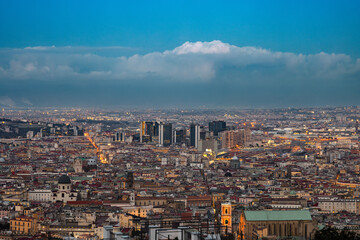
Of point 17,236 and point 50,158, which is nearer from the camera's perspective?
point 17,236

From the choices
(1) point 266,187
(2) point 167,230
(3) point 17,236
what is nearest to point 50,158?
(1) point 266,187

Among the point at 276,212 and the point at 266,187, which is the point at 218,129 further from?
the point at 276,212

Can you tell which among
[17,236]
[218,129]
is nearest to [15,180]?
[17,236]

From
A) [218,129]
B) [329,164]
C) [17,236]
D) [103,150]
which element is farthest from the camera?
[218,129]

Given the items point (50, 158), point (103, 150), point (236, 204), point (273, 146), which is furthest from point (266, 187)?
point (273, 146)

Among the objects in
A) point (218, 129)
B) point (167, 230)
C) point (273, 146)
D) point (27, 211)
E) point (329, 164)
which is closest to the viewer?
point (167, 230)

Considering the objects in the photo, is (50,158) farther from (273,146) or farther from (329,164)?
(273,146)

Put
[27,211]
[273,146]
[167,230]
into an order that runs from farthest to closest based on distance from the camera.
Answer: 1. [273,146]
2. [27,211]
3. [167,230]

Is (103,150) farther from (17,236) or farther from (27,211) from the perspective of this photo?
(17,236)

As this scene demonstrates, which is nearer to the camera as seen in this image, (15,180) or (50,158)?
(15,180)
